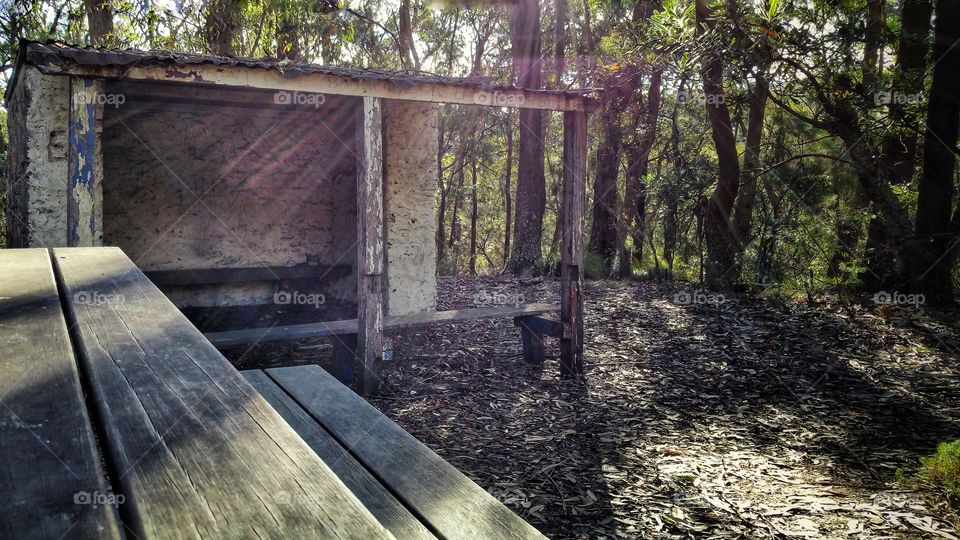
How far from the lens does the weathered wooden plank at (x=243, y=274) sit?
25.0 feet

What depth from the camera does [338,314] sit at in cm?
862

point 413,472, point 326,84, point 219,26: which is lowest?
point 413,472

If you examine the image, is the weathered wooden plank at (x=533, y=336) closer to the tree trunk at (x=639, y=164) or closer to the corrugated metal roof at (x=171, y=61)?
the corrugated metal roof at (x=171, y=61)

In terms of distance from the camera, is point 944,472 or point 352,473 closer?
point 352,473

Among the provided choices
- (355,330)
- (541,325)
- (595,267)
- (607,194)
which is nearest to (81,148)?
(355,330)

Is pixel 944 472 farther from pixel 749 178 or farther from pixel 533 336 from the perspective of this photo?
pixel 749 178

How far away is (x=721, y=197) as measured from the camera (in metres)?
10.3

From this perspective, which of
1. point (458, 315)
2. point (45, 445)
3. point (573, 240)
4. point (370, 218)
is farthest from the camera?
point (458, 315)

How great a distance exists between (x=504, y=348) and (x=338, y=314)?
2283mm

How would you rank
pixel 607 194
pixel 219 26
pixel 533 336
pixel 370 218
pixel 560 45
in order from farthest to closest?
pixel 560 45, pixel 607 194, pixel 219 26, pixel 533 336, pixel 370 218

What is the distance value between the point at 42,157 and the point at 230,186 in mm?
2548

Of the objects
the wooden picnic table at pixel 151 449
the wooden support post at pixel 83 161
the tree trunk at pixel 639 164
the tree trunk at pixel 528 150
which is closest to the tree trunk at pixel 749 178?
the tree trunk at pixel 639 164

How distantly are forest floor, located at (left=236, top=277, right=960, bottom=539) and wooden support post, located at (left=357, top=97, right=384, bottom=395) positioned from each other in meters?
0.77

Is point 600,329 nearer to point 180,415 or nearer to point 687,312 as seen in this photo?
point 687,312
